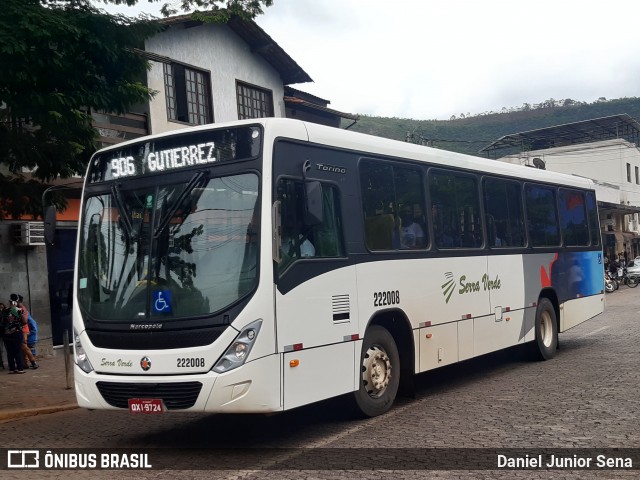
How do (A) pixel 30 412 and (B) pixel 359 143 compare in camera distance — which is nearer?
(B) pixel 359 143

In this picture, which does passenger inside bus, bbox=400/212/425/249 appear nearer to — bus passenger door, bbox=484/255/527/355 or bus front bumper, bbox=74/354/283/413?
bus passenger door, bbox=484/255/527/355

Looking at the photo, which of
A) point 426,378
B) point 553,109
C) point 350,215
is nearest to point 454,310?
point 426,378

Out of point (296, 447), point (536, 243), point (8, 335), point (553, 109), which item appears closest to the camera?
point (296, 447)

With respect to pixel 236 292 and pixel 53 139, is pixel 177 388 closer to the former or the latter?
pixel 236 292

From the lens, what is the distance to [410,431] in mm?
8250

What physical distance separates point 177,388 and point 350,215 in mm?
2702

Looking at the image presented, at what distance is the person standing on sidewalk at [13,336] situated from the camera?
1628cm

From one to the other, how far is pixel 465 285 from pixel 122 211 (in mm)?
4985

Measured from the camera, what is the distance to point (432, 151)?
429 inches

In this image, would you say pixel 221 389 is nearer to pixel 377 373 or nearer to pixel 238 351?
pixel 238 351

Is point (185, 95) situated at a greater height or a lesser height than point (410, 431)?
greater

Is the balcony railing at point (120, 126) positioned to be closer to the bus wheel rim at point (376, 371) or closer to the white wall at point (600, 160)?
the bus wheel rim at point (376, 371)

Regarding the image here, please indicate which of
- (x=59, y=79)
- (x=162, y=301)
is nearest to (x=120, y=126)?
(x=59, y=79)

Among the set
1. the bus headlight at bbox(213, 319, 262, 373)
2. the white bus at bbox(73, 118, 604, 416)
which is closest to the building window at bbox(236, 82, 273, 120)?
the white bus at bbox(73, 118, 604, 416)
